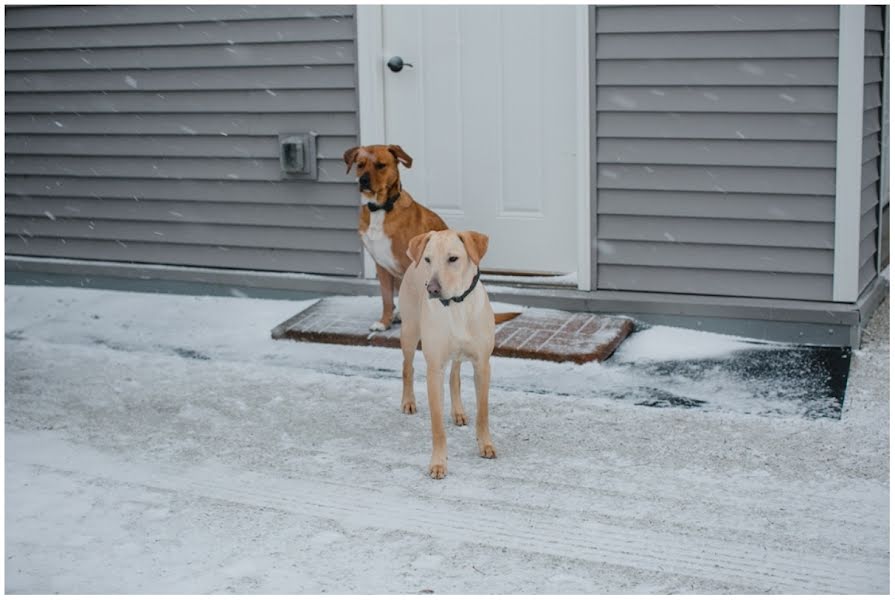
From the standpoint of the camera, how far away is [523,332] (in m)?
6.02

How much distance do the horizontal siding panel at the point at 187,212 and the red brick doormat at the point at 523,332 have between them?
0.55 metres

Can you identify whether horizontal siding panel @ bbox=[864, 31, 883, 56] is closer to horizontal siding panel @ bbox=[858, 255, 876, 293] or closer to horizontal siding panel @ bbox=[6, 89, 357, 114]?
horizontal siding panel @ bbox=[858, 255, 876, 293]

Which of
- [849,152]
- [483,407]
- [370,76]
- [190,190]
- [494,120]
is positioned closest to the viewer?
[483,407]

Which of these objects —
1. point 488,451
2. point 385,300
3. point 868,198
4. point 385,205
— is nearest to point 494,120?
point 385,205

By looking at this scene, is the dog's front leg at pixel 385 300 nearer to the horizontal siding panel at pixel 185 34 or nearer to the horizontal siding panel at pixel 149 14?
the horizontal siding panel at pixel 185 34

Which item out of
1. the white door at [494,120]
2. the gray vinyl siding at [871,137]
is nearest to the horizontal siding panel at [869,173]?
the gray vinyl siding at [871,137]

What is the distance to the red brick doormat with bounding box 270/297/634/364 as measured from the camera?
18.8ft

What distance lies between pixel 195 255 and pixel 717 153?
3.22 meters

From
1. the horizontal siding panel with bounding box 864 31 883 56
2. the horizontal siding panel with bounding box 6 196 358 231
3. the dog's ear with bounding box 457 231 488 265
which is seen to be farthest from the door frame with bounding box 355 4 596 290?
the dog's ear with bounding box 457 231 488 265

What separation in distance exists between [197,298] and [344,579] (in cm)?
398

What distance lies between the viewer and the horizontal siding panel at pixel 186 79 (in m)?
6.75

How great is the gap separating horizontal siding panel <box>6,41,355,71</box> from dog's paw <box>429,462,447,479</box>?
3.02 metres

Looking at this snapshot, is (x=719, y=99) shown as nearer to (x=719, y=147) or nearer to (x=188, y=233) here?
(x=719, y=147)

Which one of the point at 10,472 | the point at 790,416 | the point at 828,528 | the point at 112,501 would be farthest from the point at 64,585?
the point at 790,416
